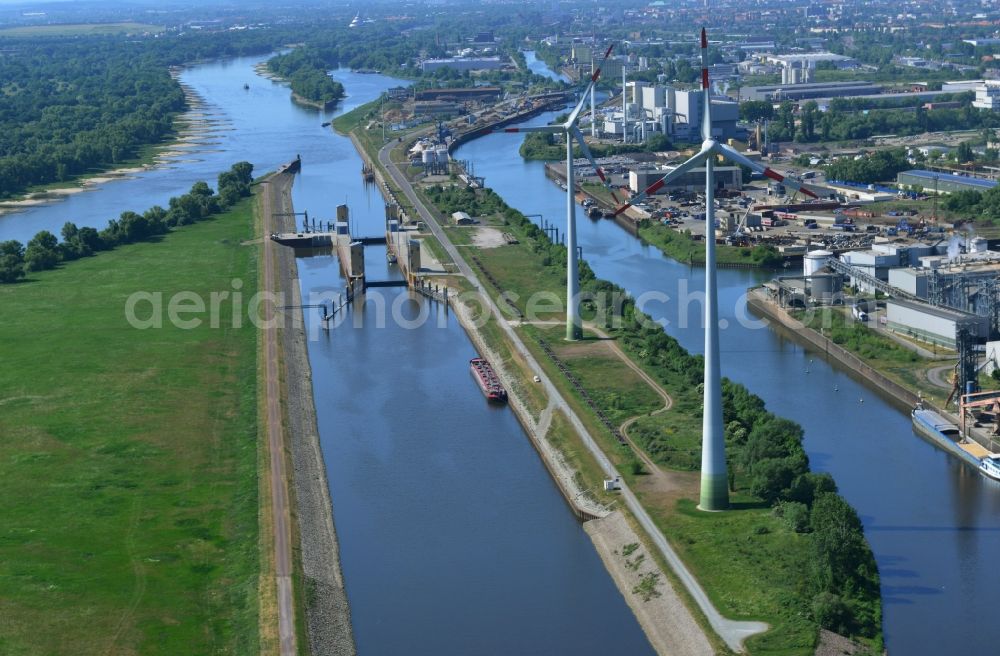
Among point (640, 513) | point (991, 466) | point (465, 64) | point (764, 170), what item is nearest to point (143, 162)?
point (465, 64)

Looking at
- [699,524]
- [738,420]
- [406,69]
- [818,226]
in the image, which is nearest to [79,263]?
[818,226]

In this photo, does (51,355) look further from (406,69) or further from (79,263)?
(406,69)

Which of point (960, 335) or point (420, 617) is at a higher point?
point (960, 335)

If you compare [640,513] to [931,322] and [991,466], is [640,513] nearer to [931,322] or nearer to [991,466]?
[991,466]

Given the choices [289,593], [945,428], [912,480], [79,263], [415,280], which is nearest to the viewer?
[289,593]

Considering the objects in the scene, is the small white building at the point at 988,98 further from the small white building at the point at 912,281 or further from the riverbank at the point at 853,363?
the small white building at the point at 912,281
